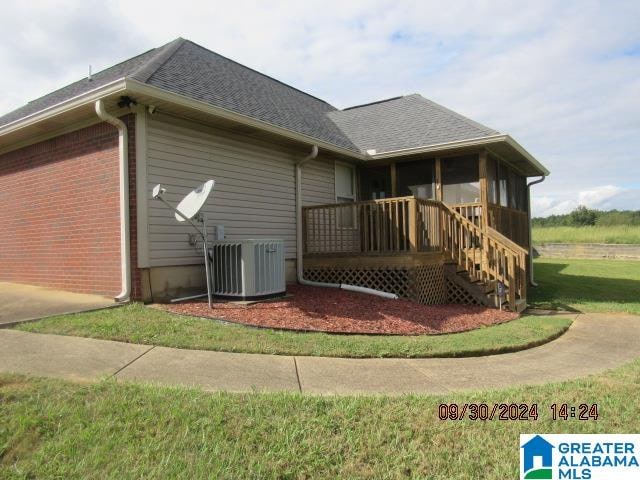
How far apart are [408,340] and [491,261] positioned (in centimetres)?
433

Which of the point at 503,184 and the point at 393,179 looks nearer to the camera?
the point at 393,179

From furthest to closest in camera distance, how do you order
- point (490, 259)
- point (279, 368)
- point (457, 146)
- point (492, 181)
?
point (492, 181), point (457, 146), point (490, 259), point (279, 368)

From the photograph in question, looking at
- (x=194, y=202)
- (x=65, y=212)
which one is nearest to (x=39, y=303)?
(x=65, y=212)

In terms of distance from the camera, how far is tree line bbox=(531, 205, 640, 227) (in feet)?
131

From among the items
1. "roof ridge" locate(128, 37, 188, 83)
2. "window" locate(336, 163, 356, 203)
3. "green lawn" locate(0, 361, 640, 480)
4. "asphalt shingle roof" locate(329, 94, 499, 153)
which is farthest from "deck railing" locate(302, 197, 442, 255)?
"green lawn" locate(0, 361, 640, 480)

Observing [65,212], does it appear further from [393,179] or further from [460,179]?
[460,179]

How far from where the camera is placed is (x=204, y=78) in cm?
977

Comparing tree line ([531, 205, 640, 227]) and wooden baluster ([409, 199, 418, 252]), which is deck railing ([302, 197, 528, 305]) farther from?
tree line ([531, 205, 640, 227])

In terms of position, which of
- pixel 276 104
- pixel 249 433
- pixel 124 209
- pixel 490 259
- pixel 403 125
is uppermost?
pixel 276 104

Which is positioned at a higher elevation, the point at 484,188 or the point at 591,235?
the point at 484,188

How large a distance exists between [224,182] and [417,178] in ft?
17.9

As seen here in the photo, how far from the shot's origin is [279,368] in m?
4.87

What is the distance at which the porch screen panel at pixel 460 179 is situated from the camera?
1166 centimetres

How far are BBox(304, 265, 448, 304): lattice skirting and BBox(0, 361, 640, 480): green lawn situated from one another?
5.29 meters
